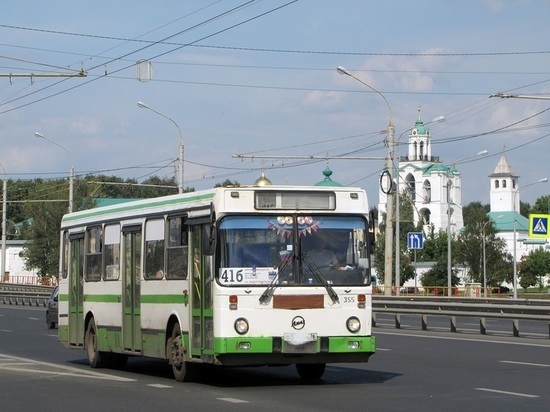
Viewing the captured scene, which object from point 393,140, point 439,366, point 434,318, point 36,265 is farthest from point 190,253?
point 36,265

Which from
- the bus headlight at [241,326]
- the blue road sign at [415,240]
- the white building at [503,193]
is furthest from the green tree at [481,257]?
the bus headlight at [241,326]

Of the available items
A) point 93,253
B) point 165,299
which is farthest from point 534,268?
point 165,299

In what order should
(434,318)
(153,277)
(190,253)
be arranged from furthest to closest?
1. (434,318)
2. (153,277)
3. (190,253)

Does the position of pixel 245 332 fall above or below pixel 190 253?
Answer: below

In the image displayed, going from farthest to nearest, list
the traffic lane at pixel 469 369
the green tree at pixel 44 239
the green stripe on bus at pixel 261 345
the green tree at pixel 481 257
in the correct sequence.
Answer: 1. the green tree at pixel 481 257
2. the green tree at pixel 44 239
3. the green stripe on bus at pixel 261 345
4. the traffic lane at pixel 469 369

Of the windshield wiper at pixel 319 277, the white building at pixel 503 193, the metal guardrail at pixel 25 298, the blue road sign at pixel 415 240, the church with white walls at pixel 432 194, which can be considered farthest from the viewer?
the white building at pixel 503 193

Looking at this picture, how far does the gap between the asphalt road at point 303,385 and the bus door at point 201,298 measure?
55 centimetres

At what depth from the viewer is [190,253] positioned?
16.1m

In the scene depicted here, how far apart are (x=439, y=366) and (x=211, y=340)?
215 inches

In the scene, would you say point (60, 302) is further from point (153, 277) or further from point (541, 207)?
point (541, 207)

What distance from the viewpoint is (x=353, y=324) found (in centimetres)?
1560

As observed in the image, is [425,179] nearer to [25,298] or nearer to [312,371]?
[25,298]

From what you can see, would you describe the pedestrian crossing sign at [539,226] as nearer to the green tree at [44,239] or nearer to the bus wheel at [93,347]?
the bus wheel at [93,347]

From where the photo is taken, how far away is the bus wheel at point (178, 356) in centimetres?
1633
